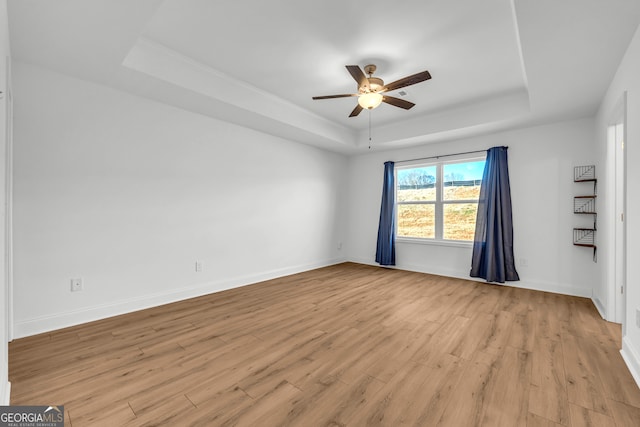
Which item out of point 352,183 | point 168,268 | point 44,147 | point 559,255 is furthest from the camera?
point 352,183

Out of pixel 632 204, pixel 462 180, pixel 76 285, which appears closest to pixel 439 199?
pixel 462 180

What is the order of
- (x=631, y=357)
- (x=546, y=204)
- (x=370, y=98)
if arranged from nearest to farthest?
(x=631, y=357) → (x=370, y=98) → (x=546, y=204)

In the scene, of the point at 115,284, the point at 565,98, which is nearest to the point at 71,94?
the point at 115,284

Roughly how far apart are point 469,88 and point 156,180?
13.1 ft

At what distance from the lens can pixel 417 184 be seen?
215 inches

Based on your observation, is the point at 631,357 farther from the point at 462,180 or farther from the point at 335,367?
the point at 462,180

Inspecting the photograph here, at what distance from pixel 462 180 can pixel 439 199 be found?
50 cm

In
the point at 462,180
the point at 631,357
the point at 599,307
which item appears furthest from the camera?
the point at 462,180

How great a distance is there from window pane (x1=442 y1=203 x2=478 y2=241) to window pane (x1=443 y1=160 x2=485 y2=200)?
15 cm

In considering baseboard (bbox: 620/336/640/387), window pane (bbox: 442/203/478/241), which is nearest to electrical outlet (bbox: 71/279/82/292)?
baseboard (bbox: 620/336/640/387)

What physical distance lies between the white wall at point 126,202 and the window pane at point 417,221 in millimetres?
2452

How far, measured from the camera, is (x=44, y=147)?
264 centimetres

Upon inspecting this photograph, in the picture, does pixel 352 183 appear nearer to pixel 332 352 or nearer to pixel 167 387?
pixel 332 352

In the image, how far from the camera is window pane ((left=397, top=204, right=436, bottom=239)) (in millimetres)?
5262
